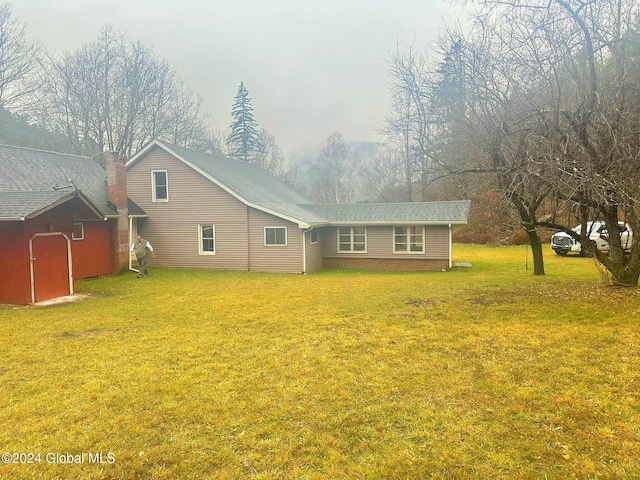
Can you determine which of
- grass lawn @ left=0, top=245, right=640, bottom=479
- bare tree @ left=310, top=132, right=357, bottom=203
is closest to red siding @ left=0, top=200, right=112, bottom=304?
grass lawn @ left=0, top=245, right=640, bottom=479

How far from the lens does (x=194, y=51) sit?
3431 cm

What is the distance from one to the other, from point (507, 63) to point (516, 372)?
7.96 meters

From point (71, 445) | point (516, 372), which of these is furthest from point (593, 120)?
point (71, 445)

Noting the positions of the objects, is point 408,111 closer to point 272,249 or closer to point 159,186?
point 272,249

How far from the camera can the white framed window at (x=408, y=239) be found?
17828 mm

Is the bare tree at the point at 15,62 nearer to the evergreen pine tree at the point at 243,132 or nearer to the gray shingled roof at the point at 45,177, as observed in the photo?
the gray shingled roof at the point at 45,177

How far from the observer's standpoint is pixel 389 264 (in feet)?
59.9

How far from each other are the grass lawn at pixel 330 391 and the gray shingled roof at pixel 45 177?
3288 millimetres

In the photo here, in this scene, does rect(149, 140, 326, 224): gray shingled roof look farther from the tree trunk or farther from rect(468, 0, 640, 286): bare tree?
rect(468, 0, 640, 286): bare tree

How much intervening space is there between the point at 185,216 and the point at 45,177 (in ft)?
17.5

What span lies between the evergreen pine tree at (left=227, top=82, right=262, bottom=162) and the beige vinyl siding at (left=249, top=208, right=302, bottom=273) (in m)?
29.1

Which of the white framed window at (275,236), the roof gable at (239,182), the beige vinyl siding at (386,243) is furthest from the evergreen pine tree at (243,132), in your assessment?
the white framed window at (275,236)

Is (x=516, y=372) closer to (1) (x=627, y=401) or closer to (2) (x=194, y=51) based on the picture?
(1) (x=627, y=401)

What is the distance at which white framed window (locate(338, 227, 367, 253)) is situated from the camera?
18.7m
